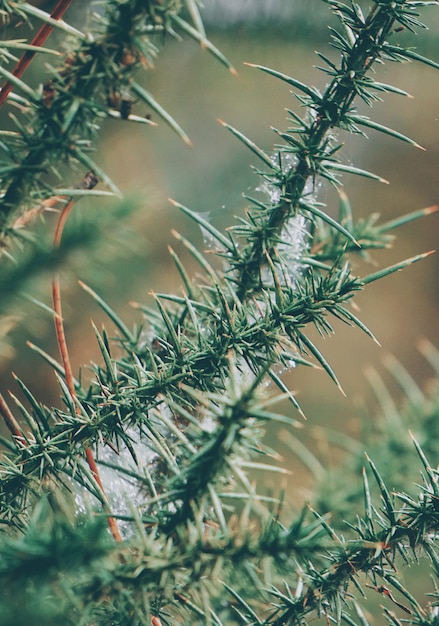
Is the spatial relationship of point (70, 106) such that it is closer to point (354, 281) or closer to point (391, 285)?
point (354, 281)

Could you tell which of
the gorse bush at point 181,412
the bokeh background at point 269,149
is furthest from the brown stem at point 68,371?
the bokeh background at point 269,149

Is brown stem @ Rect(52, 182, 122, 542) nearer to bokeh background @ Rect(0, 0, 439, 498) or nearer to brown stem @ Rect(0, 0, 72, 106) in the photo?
brown stem @ Rect(0, 0, 72, 106)

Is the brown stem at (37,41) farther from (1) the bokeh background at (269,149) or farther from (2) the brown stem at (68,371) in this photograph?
(1) the bokeh background at (269,149)

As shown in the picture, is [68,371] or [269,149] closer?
[68,371]

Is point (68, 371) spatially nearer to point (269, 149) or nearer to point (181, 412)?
point (181, 412)

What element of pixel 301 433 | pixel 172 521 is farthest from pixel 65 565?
pixel 301 433

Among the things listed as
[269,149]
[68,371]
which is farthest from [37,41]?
[269,149]

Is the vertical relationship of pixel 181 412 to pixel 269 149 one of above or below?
below
